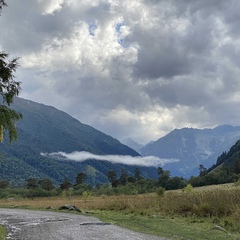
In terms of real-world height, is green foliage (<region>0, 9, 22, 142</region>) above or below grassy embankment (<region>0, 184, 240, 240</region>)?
above

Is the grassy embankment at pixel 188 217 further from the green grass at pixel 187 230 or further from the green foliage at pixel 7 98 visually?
the green foliage at pixel 7 98

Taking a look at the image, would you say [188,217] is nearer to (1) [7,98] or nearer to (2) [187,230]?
(2) [187,230]

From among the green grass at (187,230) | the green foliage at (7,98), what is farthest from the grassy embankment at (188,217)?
the green foliage at (7,98)

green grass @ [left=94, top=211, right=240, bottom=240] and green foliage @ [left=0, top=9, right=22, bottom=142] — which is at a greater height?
green foliage @ [left=0, top=9, right=22, bottom=142]

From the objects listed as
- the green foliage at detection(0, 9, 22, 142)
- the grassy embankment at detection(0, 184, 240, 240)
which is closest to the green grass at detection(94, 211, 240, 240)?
the grassy embankment at detection(0, 184, 240, 240)

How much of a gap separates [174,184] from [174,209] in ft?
335

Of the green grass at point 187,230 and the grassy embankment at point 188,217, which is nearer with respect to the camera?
the green grass at point 187,230

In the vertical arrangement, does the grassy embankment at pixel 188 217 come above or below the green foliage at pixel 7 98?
below

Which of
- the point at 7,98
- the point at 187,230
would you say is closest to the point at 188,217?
the point at 187,230

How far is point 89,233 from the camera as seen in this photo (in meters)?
18.7

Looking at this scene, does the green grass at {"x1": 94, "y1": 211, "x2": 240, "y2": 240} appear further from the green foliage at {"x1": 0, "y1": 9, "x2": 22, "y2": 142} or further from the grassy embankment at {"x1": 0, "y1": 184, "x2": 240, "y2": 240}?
the green foliage at {"x1": 0, "y1": 9, "x2": 22, "y2": 142}

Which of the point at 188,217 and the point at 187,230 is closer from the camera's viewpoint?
the point at 187,230

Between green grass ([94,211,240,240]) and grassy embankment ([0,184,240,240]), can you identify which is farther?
grassy embankment ([0,184,240,240])

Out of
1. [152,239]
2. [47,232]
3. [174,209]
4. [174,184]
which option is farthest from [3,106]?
[174,184]
